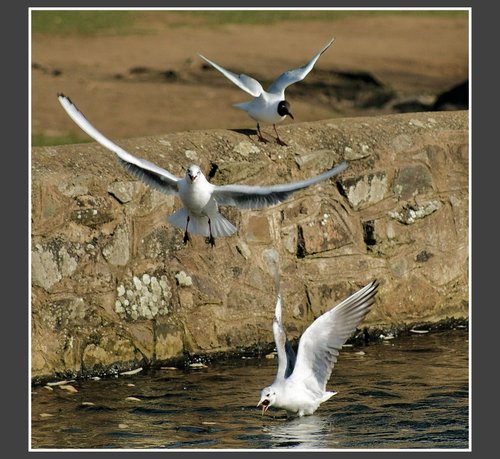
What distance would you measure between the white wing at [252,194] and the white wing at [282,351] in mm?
779

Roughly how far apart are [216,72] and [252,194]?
413 inches

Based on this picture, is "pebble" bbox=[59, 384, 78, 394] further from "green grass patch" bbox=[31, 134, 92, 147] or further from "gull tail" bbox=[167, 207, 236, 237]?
"green grass patch" bbox=[31, 134, 92, 147]

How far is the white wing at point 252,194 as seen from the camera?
9562mm

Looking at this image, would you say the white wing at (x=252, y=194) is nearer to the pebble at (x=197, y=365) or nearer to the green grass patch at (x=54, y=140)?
the pebble at (x=197, y=365)

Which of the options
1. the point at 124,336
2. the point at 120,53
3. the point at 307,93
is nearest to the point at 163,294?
the point at 124,336

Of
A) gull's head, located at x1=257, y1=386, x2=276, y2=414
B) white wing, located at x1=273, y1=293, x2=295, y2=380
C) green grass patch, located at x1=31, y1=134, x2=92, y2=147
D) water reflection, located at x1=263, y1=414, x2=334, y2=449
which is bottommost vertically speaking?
water reflection, located at x1=263, y1=414, x2=334, y2=449

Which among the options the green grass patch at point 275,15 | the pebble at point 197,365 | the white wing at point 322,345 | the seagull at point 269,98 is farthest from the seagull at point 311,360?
the green grass patch at point 275,15

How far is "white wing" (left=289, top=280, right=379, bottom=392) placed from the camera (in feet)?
31.9

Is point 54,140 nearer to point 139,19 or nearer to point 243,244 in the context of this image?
point 243,244

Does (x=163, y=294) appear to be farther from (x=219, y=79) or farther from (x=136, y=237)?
(x=219, y=79)

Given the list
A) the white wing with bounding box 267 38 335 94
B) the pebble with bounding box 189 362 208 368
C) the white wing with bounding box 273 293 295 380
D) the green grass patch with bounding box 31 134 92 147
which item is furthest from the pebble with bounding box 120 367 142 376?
the green grass patch with bounding box 31 134 92 147

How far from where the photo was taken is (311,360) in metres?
9.84

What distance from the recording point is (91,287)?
10570mm

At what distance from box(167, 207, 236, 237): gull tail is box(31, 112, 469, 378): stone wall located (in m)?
0.51
